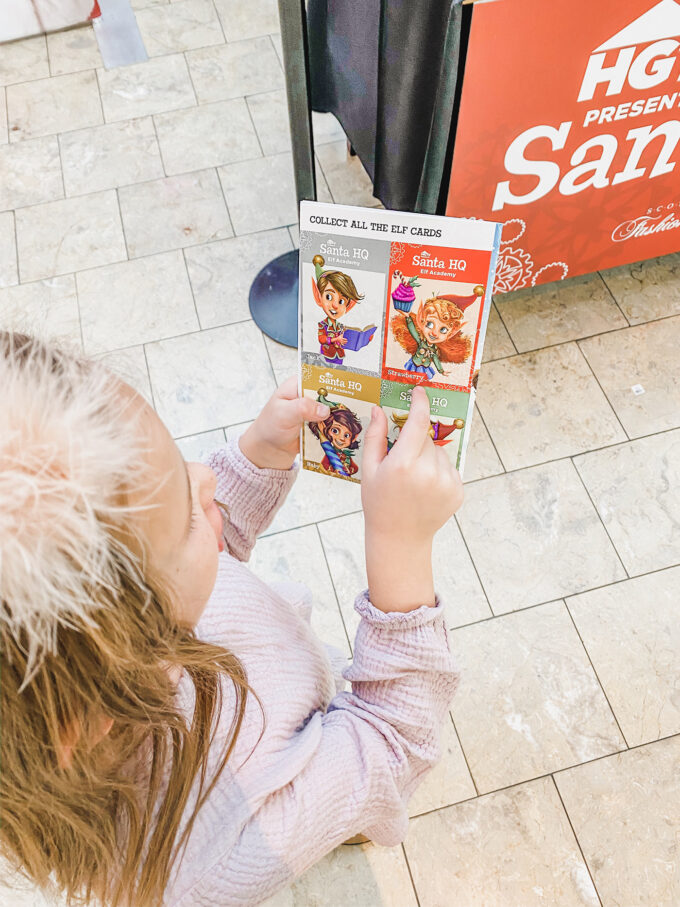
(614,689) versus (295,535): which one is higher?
(295,535)

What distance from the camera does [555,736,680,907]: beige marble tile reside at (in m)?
1.33

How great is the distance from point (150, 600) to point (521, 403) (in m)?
1.52

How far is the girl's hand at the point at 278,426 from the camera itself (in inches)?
37.9

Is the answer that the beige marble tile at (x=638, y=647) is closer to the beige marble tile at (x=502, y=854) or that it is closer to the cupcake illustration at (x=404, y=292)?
the beige marble tile at (x=502, y=854)

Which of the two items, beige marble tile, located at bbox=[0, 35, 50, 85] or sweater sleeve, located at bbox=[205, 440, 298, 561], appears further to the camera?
beige marble tile, located at bbox=[0, 35, 50, 85]

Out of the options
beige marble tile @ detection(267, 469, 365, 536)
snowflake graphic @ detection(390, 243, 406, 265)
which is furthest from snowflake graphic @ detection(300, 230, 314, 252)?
beige marble tile @ detection(267, 469, 365, 536)

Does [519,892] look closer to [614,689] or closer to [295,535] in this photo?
[614,689]

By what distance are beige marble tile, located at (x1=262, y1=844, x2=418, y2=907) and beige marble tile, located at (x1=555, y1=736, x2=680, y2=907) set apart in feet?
1.22

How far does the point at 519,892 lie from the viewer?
4.37 feet

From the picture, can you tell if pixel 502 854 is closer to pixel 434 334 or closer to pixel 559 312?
pixel 434 334

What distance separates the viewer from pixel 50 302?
2.08m

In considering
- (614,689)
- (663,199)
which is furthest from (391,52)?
(614,689)

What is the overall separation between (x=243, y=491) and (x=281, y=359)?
104 centimetres

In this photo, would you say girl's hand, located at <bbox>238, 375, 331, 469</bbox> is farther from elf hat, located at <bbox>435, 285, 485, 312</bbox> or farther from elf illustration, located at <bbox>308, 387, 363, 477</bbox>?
elf hat, located at <bbox>435, 285, 485, 312</bbox>
